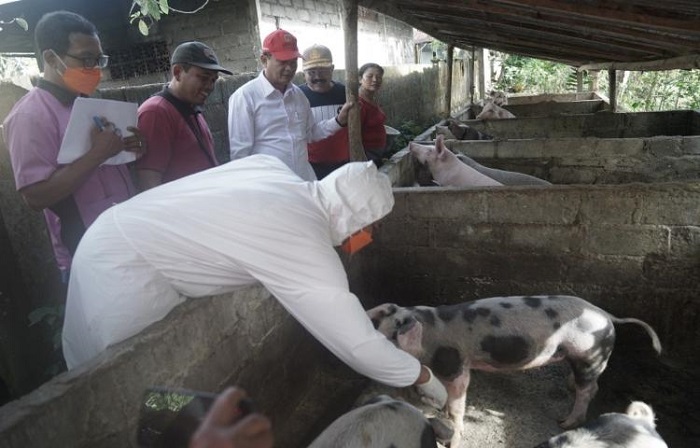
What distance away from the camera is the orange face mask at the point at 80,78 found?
219 centimetres

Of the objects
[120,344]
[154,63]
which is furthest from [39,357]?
[154,63]

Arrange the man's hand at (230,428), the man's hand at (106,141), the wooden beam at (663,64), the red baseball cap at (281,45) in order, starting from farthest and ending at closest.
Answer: the wooden beam at (663,64), the red baseball cap at (281,45), the man's hand at (106,141), the man's hand at (230,428)

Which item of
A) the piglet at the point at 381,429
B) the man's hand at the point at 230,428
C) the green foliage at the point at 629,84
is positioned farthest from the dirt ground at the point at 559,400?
the green foliage at the point at 629,84

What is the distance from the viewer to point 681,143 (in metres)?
5.34

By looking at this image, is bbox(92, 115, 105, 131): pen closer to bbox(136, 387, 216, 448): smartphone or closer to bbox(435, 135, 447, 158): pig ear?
bbox(136, 387, 216, 448): smartphone

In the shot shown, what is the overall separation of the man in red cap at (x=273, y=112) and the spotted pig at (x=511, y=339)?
4.70 feet

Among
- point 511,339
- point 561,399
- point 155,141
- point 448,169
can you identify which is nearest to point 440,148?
point 448,169

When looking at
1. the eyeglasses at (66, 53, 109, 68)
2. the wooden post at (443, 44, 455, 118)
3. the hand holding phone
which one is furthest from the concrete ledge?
the wooden post at (443, 44, 455, 118)

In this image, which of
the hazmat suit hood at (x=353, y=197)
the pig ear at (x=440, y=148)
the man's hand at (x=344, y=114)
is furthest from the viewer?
the pig ear at (x=440, y=148)

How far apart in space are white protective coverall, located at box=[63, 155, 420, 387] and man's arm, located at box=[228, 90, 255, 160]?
1406 millimetres

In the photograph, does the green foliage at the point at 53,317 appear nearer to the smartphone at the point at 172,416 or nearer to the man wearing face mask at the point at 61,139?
the man wearing face mask at the point at 61,139

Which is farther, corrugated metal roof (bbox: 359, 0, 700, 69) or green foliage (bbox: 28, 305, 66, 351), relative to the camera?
corrugated metal roof (bbox: 359, 0, 700, 69)

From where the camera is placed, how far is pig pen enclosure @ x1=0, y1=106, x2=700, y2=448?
2500mm

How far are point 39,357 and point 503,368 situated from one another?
2917 mm
